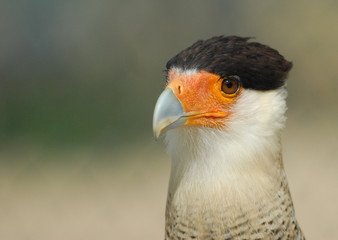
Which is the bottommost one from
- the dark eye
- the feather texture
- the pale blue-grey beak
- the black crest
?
the feather texture

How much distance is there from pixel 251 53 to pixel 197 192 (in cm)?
61

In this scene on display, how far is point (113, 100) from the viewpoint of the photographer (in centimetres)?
534

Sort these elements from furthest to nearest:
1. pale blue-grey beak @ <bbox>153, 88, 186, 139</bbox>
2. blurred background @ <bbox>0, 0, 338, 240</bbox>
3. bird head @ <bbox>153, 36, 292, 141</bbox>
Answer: blurred background @ <bbox>0, 0, 338, 240</bbox>, bird head @ <bbox>153, 36, 292, 141</bbox>, pale blue-grey beak @ <bbox>153, 88, 186, 139</bbox>

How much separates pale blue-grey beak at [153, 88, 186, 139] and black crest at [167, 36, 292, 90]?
173 mm

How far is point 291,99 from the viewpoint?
18.0ft

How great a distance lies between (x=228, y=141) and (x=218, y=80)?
0.83ft

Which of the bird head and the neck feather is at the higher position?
the bird head

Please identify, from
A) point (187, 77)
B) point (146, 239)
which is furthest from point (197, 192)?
point (146, 239)

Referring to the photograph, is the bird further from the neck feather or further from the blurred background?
the blurred background

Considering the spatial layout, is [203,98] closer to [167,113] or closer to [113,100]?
[167,113]

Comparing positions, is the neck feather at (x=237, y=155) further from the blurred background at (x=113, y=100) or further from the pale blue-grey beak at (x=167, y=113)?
the blurred background at (x=113, y=100)

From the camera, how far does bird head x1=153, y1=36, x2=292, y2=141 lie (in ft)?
6.70

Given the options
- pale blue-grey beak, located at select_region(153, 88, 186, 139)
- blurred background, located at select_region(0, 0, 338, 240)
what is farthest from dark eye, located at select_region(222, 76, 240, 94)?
blurred background, located at select_region(0, 0, 338, 240)

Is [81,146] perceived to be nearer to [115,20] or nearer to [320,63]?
[115,20]
